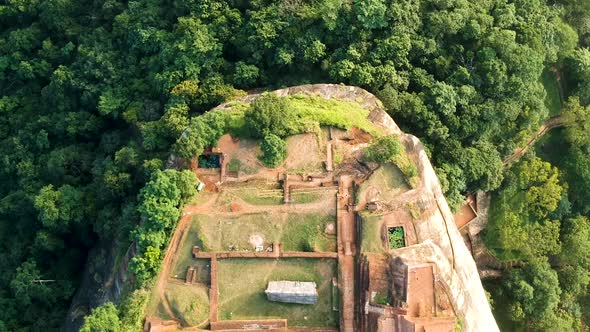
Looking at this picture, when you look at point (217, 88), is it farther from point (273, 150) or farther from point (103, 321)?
point (103, 321)

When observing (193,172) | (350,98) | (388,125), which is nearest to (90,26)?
(193,172)

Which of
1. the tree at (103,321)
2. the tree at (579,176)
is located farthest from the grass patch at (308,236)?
the tree at (579,176)

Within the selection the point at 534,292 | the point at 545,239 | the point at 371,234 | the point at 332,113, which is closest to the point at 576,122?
the point at 545,239

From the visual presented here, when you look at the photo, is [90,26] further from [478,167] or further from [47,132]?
[478,167]

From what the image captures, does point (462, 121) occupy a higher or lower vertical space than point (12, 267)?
higher

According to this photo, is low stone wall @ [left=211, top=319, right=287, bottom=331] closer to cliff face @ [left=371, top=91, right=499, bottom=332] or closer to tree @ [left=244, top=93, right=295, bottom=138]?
cliff face @ [left=371, top=91, right=499, bottom=332]

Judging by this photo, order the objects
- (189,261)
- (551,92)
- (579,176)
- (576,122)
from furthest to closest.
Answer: (551,92) → (576,122) → (579,176) → (189,261)
